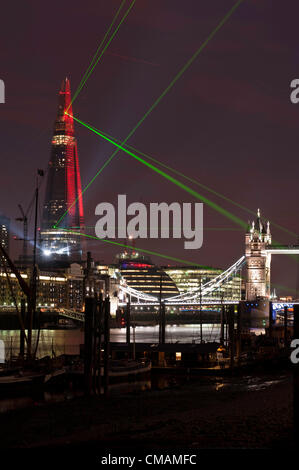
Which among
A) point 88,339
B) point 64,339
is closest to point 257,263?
point 64,339

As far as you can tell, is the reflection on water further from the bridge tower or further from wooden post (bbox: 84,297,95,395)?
the bridge tower

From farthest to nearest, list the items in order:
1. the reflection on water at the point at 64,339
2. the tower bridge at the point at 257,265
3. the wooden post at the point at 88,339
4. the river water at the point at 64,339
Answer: the tower bridge at the point at 257,265
the reflection on water at the point at 64,339
the river water at the point at 64,339
the wooden post at the point at 88,339

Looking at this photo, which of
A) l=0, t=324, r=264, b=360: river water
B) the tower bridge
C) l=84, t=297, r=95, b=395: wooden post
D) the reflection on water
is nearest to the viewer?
l=84, t=297, r=95, b=395: wooden post

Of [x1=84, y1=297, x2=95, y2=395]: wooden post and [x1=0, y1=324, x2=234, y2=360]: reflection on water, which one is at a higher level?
[x1=84, y1=297, x2=95, y2=395]: wooden post

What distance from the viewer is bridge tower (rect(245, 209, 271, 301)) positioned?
487 feet

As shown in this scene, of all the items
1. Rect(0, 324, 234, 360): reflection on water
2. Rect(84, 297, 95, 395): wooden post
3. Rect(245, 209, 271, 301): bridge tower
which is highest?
Rect(245, 209, 271, 301): bridge tower

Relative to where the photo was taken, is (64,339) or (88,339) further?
(64,339)

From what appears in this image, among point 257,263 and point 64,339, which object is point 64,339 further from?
point 257,263

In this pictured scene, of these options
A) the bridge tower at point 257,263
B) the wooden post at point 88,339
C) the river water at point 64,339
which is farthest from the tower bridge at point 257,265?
the wooden post at point 88,339

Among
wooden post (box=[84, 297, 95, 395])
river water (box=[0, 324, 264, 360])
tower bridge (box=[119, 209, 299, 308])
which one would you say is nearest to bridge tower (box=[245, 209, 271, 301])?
tower bridge (box=[119, 209, 299, 308])

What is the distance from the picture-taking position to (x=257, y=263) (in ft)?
500

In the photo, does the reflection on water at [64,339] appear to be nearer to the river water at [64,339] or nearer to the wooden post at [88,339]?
the river water at [64,339]

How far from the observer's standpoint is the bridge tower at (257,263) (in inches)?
5840
